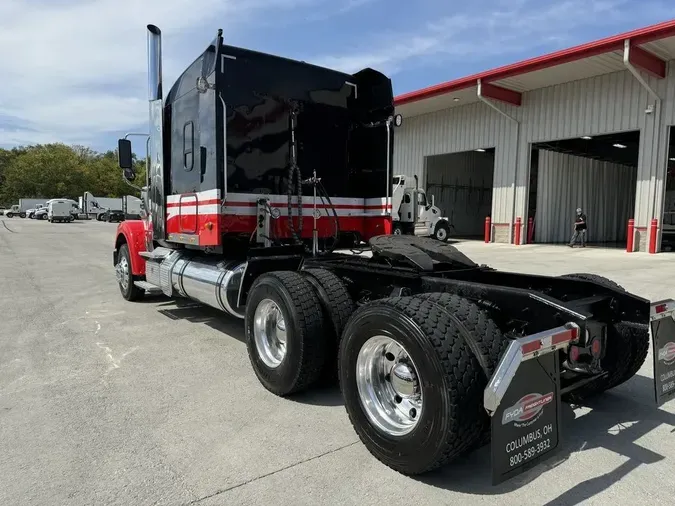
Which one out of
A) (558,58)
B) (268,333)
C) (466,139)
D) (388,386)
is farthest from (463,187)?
(388,386)

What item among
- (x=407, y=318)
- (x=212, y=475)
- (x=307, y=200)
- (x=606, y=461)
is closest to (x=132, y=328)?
(x=307, y=200)

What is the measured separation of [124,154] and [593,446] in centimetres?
686

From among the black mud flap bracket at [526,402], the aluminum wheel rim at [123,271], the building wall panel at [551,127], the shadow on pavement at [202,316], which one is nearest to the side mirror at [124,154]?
the aluminum wheel rim at [123,271]

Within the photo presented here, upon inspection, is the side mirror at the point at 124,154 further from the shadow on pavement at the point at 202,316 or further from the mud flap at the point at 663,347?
the mud flap at the point at 663,347

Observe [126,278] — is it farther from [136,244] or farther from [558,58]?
[558,58]

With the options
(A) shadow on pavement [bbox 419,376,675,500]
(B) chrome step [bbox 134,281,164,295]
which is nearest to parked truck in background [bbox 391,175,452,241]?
(B) chrome step [bbox 134,281,164,295]

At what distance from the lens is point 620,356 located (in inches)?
138

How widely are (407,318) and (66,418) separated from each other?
106 inches

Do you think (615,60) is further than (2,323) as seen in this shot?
Yes

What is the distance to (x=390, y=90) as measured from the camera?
6133 millimetres

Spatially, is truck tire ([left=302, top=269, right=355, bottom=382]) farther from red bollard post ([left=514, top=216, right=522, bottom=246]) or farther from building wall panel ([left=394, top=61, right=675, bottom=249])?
red bollard post ([left=514, top=216, right=522, bottom=246])

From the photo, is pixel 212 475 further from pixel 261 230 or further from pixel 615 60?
pixel 615 60

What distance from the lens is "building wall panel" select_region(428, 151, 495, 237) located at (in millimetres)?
29812

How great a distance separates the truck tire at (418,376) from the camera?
2.62 m
